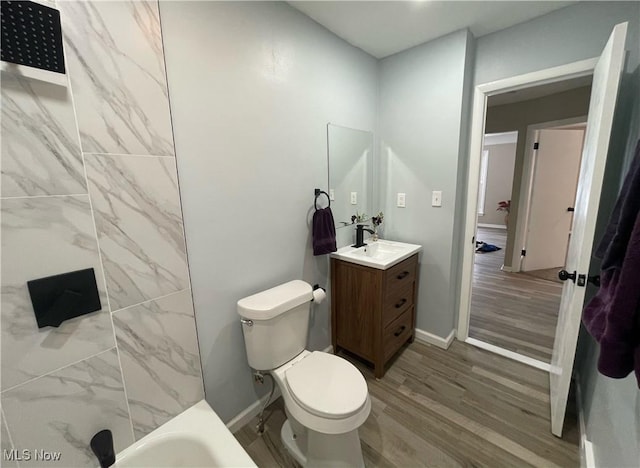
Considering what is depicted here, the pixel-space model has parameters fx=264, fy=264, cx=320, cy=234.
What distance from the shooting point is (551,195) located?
3750 millimetres

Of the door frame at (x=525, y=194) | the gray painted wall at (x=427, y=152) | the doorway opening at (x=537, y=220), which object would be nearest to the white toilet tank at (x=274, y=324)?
the gray painted wall at (x=427, y=152)

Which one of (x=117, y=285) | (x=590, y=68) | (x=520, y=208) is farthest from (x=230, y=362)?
(x=520, y=208)

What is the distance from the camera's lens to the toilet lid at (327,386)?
44.6 inches

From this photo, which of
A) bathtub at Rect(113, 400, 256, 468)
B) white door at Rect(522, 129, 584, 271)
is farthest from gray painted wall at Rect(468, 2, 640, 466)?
white door at Rect(522, 129, 584, 271)

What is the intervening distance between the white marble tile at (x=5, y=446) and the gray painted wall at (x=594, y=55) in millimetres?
1905

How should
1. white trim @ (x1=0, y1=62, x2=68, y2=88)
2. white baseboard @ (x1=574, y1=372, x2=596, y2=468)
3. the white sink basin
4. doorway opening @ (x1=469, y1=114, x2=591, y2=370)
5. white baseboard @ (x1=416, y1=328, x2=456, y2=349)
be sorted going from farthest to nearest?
doorway opening @ (x1=469, y1=114, x2=591, y2=370) < white baseboard @ (x1=416, y1=328, x2=456, y2=349) < the white sink basin < white baseboard @ (x1=574, y1=372, x2=596, y2=468) < white trim @ (x1=0, y1=62, x2=68, y2=88)

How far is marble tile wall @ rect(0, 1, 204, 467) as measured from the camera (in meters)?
0.82

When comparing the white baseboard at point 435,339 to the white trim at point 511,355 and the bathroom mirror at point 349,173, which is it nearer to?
the white trim at point 511,355

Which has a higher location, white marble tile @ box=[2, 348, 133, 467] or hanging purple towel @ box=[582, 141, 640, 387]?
hanging purple towel @ box=[582, 141, 640, 387]

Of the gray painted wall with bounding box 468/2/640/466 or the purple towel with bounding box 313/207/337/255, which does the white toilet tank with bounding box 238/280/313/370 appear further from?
the gray painted wall with bounding box 468/2/640/466

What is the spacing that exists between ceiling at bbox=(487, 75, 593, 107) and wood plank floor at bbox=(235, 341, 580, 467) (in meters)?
2.89

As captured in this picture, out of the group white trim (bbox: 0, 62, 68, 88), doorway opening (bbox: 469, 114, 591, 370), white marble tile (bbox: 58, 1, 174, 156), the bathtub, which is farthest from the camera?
doorway opening (bbox: 469, 114, 591, 370)

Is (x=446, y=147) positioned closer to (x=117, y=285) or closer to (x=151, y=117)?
(x=151, y=117)

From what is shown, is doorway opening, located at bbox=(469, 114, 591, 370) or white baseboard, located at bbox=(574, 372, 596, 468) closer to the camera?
white baseboard, located at bbox=(574, 372, 596, 468)
